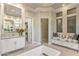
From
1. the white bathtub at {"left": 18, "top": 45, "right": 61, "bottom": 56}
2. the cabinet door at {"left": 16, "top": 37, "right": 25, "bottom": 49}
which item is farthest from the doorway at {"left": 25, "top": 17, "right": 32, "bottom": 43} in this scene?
the white bathtub at {"left": 18, "top": 45, "right": 61, "bottom": 56}

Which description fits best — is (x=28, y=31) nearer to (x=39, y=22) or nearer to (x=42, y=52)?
(x=39, y=22)

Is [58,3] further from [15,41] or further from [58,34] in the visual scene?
[15,41]

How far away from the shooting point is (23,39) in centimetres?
216

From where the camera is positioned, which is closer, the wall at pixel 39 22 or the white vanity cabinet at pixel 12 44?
the white vanity cabinet at pixel 12 44

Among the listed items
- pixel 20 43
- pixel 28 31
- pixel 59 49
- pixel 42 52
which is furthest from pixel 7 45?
pixel 59 49

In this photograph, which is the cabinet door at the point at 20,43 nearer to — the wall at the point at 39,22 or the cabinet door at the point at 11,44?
the cabinet door at the point at 11,44

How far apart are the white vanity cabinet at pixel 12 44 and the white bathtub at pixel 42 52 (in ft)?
0.61

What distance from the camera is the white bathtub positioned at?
6.88 ft

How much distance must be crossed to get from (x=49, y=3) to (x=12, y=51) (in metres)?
1.11

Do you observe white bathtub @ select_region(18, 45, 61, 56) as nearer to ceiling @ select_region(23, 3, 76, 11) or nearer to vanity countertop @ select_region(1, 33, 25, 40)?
vanity countertop @ select_region(1, 33, 25, 40)

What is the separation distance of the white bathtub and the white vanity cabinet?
0.19 m

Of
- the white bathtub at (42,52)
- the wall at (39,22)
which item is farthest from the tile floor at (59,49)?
the wall at (39,22)

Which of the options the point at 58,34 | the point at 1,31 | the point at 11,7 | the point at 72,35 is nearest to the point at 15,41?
the point at 1,31

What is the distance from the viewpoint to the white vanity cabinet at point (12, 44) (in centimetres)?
201
